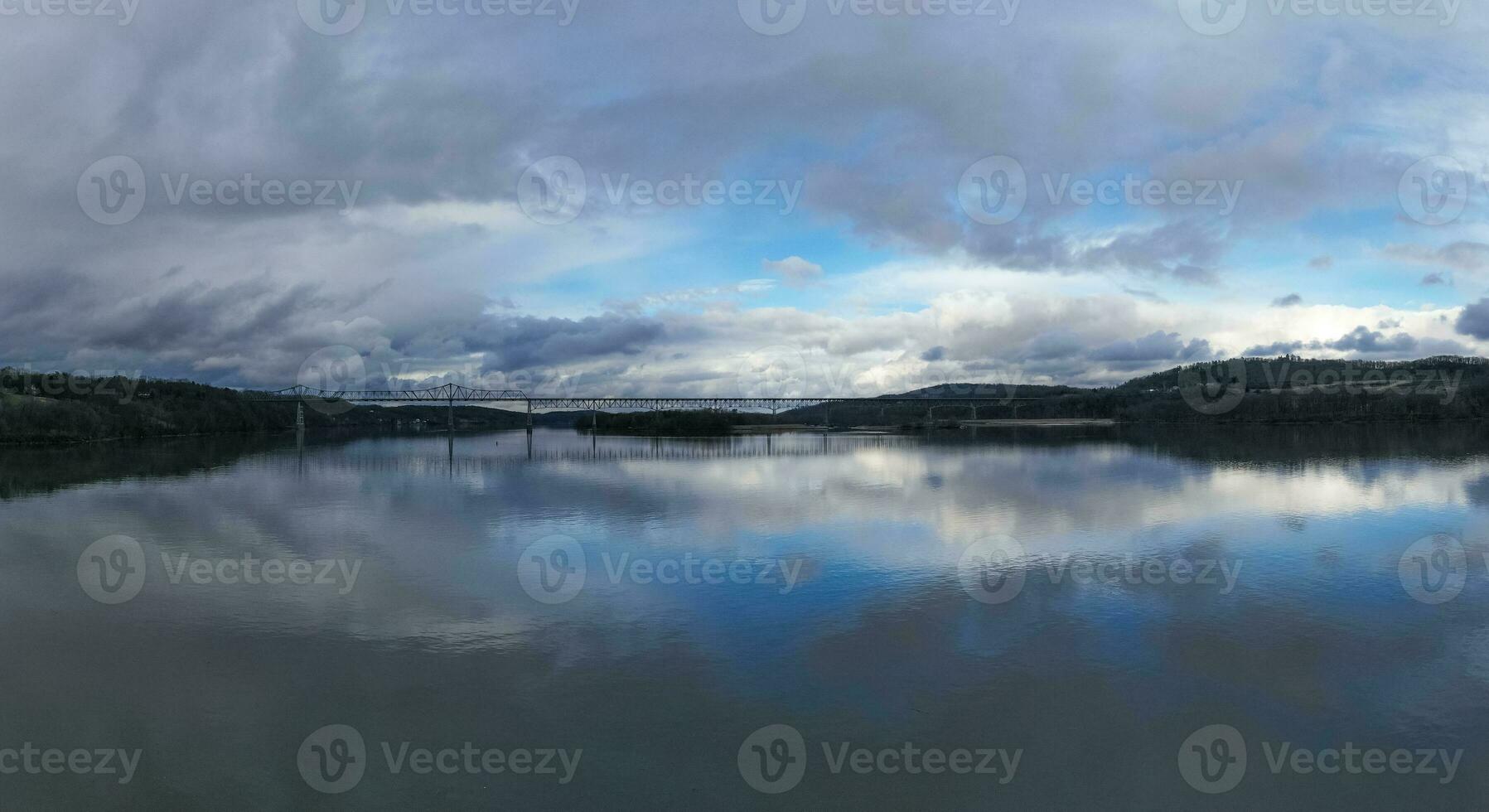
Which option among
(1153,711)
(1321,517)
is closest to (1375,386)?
(1321,517)

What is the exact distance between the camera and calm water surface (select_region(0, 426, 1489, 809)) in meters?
7.20

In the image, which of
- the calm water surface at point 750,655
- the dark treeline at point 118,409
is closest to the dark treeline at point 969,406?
the dark treeline at point 118,409

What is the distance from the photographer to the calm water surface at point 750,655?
720cm

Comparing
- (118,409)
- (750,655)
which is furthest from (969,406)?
(750,655)

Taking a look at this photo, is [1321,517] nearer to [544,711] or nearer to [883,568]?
[883,568]

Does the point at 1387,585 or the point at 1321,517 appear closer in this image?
the point at 1387,585

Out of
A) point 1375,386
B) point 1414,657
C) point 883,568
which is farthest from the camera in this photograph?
point 1375,386

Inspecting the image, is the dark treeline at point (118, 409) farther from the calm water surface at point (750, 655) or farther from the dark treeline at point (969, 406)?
the calm water surface at point (750, 655)

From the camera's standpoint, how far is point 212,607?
509 inches

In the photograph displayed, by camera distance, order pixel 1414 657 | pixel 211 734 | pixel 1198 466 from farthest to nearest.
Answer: pixel 1198 466 < pixel 1414 657 < pixel 211 734

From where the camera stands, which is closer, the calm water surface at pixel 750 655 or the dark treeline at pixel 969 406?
the calm water surface at pixel 750 655

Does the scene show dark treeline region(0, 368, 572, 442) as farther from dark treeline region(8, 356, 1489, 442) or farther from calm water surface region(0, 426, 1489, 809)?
calm water surface region(0, 426, 1489, 809)

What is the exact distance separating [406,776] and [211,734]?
2.48 metres

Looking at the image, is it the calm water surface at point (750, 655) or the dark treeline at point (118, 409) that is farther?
the dark treeline at point (118, 409)
